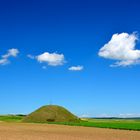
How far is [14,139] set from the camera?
3325 centimetres

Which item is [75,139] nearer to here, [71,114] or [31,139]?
[31,139]

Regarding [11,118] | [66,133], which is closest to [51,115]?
[11,118]

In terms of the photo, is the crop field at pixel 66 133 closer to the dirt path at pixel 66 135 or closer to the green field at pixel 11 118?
the dirt path at pixel 66 135

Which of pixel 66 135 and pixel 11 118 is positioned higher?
pixel 11 118

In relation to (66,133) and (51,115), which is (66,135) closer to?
(66,133)

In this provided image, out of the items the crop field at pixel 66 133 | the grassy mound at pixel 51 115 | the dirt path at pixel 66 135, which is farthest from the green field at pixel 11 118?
the dirt path at pixel 66 135

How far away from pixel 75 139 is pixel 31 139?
13.3 feet

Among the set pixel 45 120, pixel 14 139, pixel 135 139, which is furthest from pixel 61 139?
pixel 45 120

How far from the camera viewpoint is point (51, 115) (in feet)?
339

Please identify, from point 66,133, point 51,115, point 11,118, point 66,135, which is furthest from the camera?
point 11,118

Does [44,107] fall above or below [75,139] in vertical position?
above


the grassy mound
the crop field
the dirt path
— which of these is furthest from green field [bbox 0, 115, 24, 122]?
the dirt path

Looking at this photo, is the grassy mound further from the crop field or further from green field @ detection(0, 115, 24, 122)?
the crop field

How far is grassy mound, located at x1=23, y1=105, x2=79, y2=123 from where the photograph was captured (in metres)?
103
